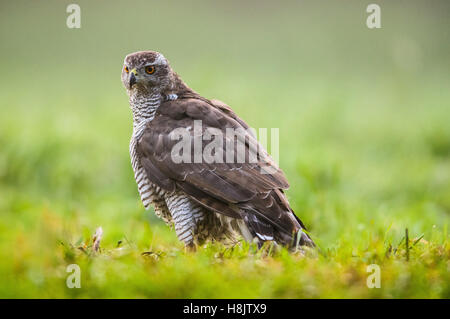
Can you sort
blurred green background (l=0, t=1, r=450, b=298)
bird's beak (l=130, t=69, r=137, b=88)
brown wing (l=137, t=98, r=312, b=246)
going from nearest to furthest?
blurred green background (l=0, t=1, r=450, b=298) < brown wing (l=137, t=98, r=312, b=246) < bird's beak (l=130, t=69, r=137, b=88)

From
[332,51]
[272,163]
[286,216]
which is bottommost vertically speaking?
[286,216]

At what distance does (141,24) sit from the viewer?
53.3 feet

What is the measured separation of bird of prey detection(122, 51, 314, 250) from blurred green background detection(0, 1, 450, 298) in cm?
26

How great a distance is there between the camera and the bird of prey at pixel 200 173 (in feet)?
14.9

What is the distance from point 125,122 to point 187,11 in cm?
794

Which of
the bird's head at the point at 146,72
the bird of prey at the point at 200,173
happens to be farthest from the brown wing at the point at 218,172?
the bird's head at the point at 146,72

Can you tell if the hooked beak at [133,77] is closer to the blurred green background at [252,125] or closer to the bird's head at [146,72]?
the bird's head at [146,72]

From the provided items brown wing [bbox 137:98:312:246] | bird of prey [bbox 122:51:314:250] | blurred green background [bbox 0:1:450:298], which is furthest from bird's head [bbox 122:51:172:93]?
blurred green background [bbox 0:1:450:298]

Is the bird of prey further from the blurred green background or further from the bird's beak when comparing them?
the blurred green background

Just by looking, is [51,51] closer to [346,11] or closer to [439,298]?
[346,11]

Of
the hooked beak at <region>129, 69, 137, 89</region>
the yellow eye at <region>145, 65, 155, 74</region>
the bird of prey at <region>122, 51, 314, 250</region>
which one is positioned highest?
the yellow eye at <region>145, 65, 155, 74</region>

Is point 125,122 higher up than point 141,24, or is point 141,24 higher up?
point 141,24

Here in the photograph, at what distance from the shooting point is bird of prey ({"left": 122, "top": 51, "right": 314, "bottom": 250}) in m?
4.53

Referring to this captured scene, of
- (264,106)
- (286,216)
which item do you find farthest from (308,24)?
(286,216)
